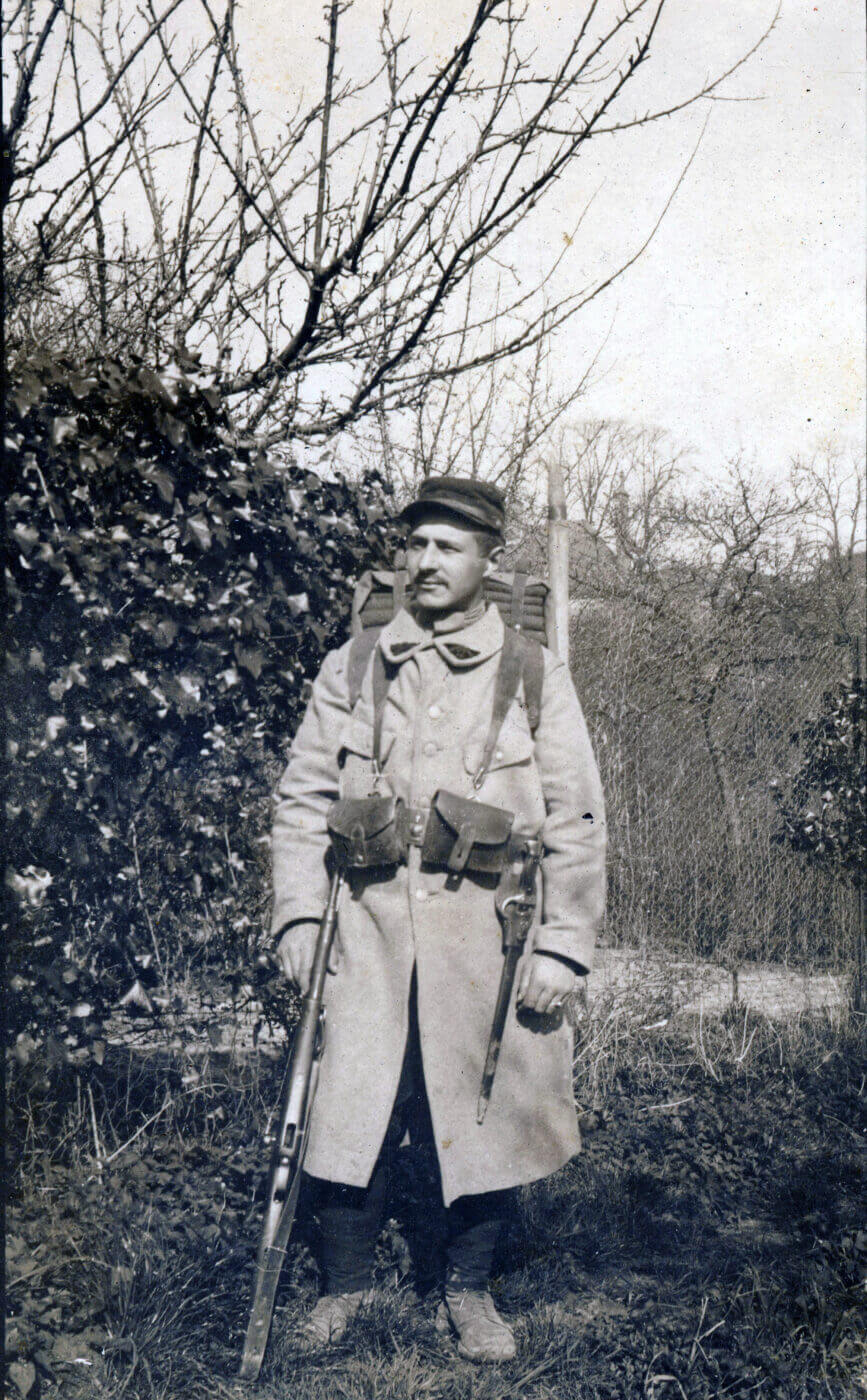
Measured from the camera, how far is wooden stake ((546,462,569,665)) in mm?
3887

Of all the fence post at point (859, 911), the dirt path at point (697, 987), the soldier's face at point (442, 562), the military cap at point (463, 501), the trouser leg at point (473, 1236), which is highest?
the military cap at point (463, 501)

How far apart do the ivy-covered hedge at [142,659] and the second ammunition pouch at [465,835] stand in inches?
29.5

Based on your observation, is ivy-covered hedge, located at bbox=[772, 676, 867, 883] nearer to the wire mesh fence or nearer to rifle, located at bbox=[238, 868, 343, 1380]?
the wire mesh fence

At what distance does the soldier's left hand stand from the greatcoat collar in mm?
791

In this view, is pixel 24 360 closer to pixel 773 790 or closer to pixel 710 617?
pixel 773 790

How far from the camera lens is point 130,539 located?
107 inches

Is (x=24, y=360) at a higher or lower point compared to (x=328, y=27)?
lower

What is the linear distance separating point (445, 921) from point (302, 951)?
0.39m

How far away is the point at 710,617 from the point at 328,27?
5.31 meters

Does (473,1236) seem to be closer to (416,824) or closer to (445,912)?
(445,912)

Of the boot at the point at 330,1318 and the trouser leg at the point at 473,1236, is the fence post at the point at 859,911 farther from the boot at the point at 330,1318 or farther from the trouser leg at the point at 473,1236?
the boot at the point at 330,1318

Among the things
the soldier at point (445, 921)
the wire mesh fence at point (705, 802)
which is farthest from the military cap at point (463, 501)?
the wire mesh fence at point (705, 802)

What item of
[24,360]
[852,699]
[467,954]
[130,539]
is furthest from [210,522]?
[852,699]

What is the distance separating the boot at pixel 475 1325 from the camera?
258 centimetres
